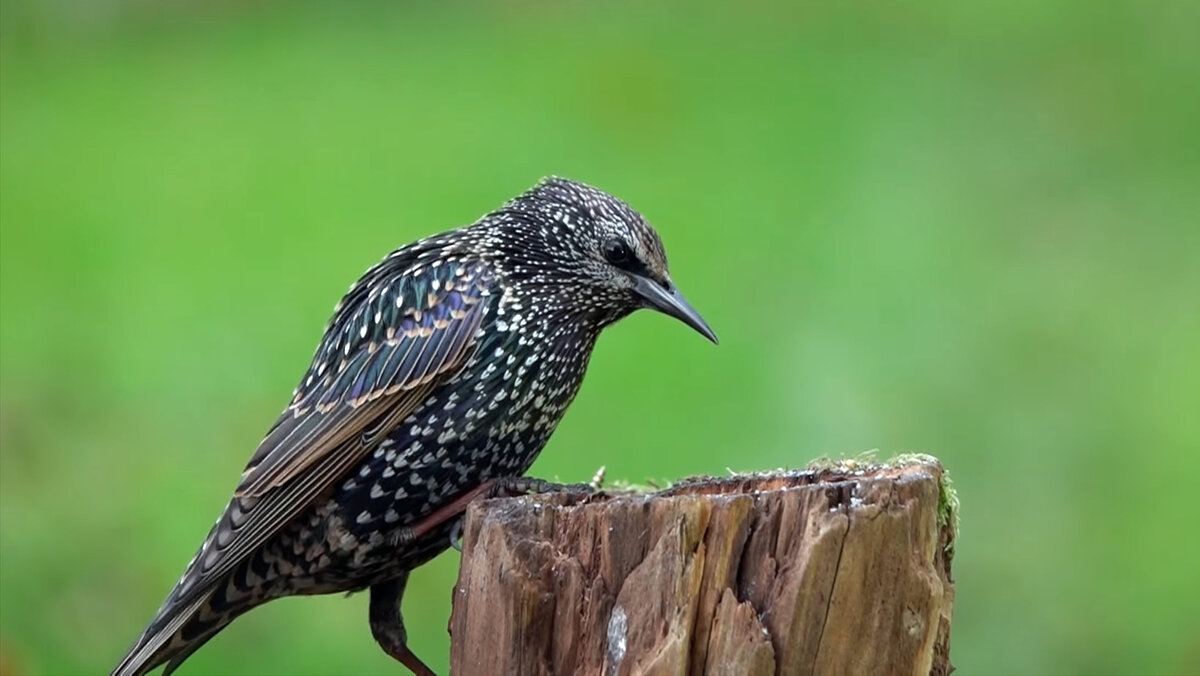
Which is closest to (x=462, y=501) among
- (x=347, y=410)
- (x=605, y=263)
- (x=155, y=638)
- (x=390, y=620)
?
(x=347, y=410)

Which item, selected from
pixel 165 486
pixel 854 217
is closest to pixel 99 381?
pixel 165 486

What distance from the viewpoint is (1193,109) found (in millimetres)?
11625

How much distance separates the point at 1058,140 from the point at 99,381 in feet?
20.9

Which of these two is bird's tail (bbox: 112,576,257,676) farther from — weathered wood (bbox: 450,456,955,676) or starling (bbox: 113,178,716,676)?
weathered wood (bbox: 450,456,955,676)

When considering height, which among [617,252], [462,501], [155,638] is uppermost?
[617,252]

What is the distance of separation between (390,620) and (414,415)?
0.68 m

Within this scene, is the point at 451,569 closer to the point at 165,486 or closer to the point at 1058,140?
the point at 165,486

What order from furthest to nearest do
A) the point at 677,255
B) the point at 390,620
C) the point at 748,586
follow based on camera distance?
the point at 677,255 → the point at 390,620 → the point at 748,586

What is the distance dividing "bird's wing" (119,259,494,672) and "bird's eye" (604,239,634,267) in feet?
1.15

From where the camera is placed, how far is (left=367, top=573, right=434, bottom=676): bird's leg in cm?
497

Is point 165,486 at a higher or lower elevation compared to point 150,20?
lower

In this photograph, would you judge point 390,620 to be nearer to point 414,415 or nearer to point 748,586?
point 414,415

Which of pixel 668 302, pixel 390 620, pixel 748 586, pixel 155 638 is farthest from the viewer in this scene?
pixel 390 620

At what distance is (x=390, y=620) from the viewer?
5051mm
